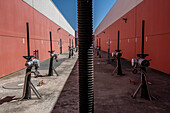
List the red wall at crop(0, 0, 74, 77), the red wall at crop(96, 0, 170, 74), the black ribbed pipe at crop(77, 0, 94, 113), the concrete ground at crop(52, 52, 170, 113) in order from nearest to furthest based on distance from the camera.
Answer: the black ribbed pipe at crop(77, 0, 94, 113)
the concrete ground at crop(52, 52, 170, 113)
the red wall at crop(0, 0, 74, 77)
the red wall at crop(96, 0, 170, 74)

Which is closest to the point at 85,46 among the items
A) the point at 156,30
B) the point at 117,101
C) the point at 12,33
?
the point at 117,101

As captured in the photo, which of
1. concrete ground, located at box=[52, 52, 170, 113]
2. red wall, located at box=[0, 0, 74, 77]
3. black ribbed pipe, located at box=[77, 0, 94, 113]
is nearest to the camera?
black ribbed pipe, located at box=[77, 0, 94, 113]

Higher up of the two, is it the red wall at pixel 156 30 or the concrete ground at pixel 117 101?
the red wall at pixel 156 30

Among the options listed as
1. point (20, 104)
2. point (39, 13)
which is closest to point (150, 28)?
point (20, 104)

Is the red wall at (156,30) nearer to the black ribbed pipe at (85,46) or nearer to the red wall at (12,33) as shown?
the black ribbed pipe at (85,46)

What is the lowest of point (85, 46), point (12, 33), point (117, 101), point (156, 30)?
point (117, 101)

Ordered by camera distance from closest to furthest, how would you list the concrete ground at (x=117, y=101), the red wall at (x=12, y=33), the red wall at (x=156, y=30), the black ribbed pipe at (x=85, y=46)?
the black ribbed pipe at (x=85, y=46) → the concrete ground at (x=117, y=101) → the red wall at (x=12, y=33) → the red wall at (x=156, y=30)

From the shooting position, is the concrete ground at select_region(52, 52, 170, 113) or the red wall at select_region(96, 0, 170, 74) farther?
the red wall at select_region(96, 0, 170, 74)

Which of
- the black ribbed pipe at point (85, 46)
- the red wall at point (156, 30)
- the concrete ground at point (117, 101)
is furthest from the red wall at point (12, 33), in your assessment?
the red wall at point (156, 30)

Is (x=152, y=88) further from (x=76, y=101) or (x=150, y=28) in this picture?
(x=150, y=28)

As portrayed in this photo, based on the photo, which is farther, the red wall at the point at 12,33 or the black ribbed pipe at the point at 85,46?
the red wall at the point at 12,33

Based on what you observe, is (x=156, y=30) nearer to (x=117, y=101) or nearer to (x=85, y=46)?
(x=117, y=101)

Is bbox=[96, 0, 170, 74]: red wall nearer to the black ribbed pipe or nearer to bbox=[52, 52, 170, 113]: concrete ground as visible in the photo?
bbox=[52, 52, 170, 113]: concrete ground

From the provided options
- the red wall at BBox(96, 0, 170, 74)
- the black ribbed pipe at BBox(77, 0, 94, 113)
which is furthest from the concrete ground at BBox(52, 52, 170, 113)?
the red wall at BBox(96, 0, 170, 74)
